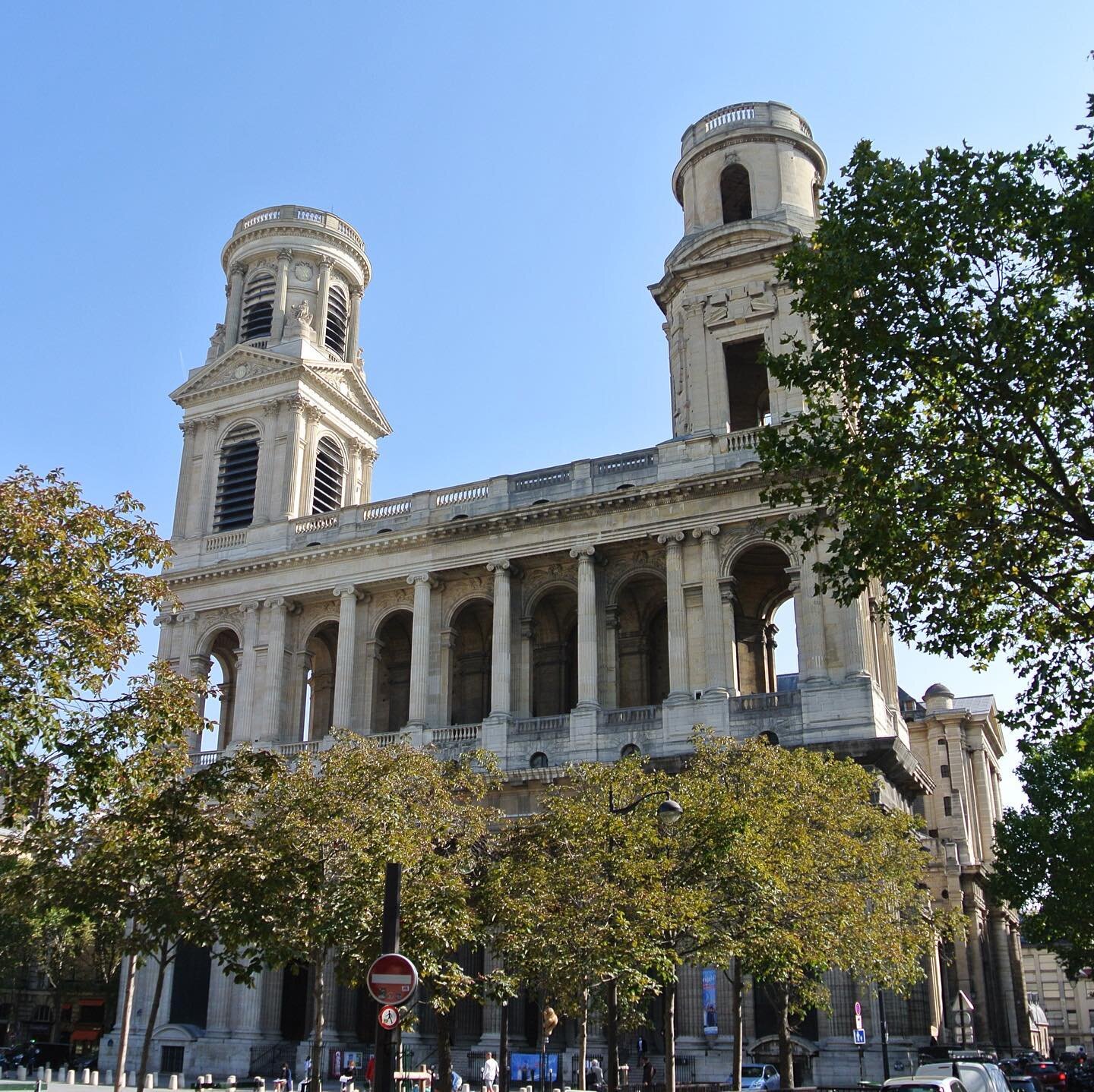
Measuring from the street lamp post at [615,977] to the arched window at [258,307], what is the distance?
34302 mm

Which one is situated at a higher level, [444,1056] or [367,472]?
[367,472]

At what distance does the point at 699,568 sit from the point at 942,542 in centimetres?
2194

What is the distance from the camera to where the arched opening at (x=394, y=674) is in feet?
157

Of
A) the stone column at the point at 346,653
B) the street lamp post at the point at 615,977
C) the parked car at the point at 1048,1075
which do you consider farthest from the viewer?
the stone column at the point at 346,653

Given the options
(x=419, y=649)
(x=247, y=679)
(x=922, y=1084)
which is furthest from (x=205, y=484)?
(x=922, y=1084)

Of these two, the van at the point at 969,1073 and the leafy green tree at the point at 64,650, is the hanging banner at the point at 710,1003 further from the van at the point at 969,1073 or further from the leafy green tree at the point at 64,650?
the leafy green tree at the point at 64,650

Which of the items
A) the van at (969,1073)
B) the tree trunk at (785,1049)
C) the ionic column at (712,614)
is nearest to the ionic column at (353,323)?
the ionic column at (712,614)

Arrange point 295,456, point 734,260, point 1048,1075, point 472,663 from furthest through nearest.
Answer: point 295,456, point 472,663, point 734,260, point 1048,1075

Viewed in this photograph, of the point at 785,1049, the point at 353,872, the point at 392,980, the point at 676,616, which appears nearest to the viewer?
the point at 392,980

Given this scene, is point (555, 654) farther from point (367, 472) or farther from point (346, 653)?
point (367, 472)

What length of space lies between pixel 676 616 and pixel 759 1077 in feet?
46.8

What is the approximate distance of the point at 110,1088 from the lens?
39688 mm

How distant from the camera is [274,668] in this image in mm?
46312

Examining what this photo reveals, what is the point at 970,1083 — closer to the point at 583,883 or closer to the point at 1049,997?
the point at 583,883
